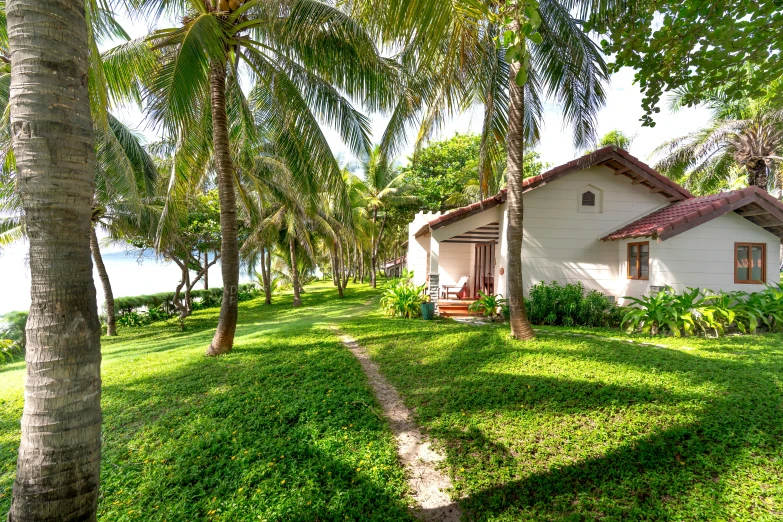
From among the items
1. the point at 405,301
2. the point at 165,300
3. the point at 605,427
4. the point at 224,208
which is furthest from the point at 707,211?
the point at 165,300

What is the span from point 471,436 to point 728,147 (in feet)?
54.7

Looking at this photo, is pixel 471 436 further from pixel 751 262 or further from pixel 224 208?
pixel 751 262

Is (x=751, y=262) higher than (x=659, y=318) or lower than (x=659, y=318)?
higher

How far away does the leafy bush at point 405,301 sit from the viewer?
11.4m

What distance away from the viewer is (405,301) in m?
11.5

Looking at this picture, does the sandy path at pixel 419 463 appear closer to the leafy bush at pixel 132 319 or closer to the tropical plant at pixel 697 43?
the tropical plant at pixel 697 43

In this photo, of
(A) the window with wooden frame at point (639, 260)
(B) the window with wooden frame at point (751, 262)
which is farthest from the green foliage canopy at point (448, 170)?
(B) the window with wooden frame at point (751, 262)

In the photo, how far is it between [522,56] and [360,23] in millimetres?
4586


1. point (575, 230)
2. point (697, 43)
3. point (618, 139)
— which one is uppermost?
Result: point (618, 139)

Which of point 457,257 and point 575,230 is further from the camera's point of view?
point 457,257

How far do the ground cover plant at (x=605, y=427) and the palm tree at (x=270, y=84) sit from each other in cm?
453

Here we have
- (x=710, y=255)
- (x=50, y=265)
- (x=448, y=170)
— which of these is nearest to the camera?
(x=50, y=265)

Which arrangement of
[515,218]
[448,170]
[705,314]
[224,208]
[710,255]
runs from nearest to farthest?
[224,208]
[515,218]
[705,314]
[710,255]
[448,170]

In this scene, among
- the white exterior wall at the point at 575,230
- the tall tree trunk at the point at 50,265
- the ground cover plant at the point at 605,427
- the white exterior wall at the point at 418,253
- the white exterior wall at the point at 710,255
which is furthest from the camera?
the white exterior wall at the point at 418,253
